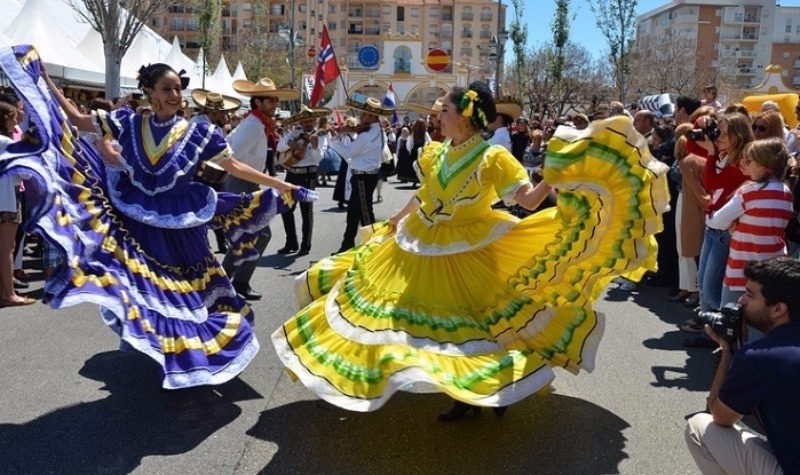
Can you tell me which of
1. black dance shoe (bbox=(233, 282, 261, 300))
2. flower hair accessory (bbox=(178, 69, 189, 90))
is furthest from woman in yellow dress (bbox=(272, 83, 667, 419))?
black dance shoe (bbox=(233, 282, 261, 300))

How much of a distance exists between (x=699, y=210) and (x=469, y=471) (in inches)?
175

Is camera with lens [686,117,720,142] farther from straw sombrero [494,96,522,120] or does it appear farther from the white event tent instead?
the white event tent

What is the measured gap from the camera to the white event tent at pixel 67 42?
15914 millimetres

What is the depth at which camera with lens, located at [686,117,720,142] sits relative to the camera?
5906mm

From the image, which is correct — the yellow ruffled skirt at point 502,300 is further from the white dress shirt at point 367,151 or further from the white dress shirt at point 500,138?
the white dress shirt at point 367,151

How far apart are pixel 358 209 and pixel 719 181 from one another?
463 centimetres

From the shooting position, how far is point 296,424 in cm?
420

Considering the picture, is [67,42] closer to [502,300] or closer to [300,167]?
[300,167]

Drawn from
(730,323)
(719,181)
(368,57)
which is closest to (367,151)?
(719,181)

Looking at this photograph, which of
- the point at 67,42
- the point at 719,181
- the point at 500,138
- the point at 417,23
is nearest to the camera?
the point at 719,181

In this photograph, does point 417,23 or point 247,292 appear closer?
point 247,292

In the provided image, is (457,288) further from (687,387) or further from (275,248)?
(275,248)

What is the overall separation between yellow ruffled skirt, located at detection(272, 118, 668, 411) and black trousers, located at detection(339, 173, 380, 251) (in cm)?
491

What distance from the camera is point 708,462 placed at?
315cm
